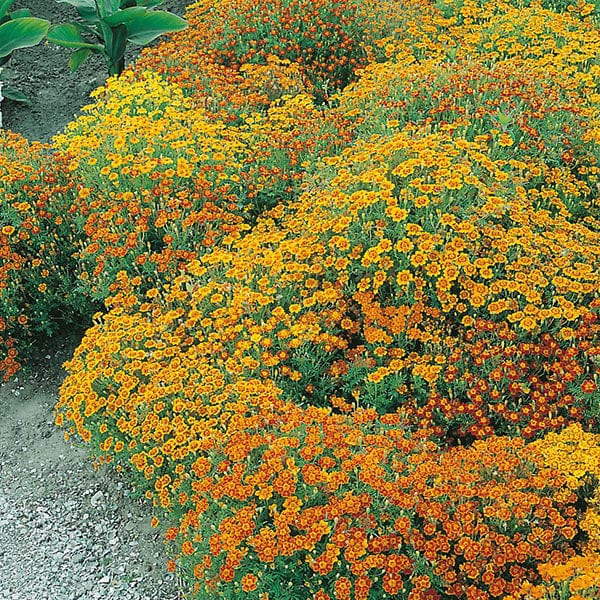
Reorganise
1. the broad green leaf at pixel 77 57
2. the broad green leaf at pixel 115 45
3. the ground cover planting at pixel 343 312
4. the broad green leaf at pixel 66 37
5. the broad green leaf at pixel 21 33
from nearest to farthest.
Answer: the ground cover planting at pixel 343 312, the broad green leaf at pixel 21 33, the broad green leaf at pixel 66 37, the broad green leaf at pixel 115 45, the broad green leaf at pixel 77 57

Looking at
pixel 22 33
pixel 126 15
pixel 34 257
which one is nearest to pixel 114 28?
pixel 126 15

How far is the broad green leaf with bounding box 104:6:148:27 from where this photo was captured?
6.71 m

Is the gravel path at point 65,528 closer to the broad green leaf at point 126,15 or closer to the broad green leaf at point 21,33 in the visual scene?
the broad green leaf at point 21,33

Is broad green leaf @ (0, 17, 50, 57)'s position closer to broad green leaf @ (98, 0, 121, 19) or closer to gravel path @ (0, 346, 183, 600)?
broad green leaf @ (98, 0, 121, 19)

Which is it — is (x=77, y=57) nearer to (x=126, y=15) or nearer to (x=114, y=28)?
(x=114, y=28)

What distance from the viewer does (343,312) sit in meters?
3.73

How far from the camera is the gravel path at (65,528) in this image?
3.65 meters

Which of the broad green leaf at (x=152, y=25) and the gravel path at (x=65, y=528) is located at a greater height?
the broad green leaf at (x=152, y=25)

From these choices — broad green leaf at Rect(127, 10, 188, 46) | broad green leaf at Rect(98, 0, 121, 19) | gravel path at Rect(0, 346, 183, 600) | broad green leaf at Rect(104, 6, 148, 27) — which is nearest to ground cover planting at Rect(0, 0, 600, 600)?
gravel path at Rect(0, 346, 183, 600)

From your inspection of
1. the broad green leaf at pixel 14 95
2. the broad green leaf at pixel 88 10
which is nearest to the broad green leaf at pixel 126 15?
the broad green leaf at pixel 88 10

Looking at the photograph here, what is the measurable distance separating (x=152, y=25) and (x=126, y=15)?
232 millimetres

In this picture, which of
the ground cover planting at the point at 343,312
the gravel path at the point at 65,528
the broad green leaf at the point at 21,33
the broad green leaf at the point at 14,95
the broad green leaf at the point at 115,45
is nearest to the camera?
the ground cover planting at the point at 343,312

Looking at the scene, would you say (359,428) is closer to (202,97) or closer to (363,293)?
(363,293)

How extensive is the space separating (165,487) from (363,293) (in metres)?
1.26
